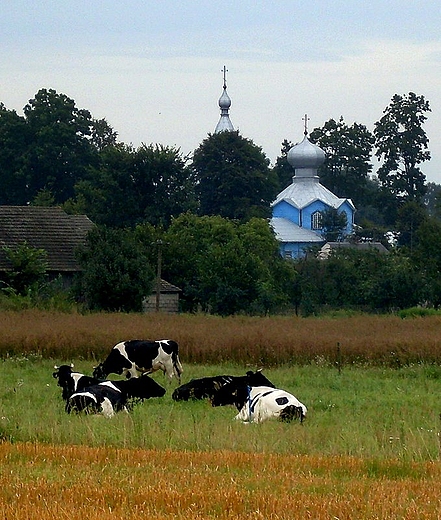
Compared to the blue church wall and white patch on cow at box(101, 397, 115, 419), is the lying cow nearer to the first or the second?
white patch on cow at box(101, 397, 115, 419)

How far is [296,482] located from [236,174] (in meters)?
75.8

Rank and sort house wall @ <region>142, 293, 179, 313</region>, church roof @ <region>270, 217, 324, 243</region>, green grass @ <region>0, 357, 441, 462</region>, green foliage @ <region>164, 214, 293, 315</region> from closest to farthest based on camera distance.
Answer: green grass @ <region>0, 357, 441, 462</region>, house wall @ <region>142, 293, 179, 313</region>, green foliage @ <region>164, 214, 293, 315</region>, church roof @ <region>270, 217, 324, 243</region>

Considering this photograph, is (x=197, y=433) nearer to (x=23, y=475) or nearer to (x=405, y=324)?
(x=23, y=475)

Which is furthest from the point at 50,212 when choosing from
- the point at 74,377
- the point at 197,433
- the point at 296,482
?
the point at 296,482

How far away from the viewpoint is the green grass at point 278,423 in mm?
12570

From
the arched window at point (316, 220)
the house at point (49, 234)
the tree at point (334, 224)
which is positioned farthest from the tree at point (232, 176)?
the house at point (49, 234)

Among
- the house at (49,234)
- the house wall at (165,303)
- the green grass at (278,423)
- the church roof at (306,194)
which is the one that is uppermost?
the church roof at (306,194)

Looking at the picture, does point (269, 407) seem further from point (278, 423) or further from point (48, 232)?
point (48, 232)

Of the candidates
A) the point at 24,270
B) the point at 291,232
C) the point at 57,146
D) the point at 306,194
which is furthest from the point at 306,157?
the point at 24,270

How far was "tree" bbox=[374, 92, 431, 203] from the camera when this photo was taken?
9869 centimetres

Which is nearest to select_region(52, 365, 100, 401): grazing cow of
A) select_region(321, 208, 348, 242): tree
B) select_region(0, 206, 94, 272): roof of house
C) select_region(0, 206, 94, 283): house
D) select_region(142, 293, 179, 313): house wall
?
select_region(0, 206, 94, 283): house

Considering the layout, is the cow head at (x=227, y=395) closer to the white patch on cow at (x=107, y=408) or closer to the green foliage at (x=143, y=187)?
the white patch on cow at (x=107, y=408)

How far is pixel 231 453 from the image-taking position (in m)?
11.5

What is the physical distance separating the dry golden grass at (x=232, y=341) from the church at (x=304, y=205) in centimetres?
6105
